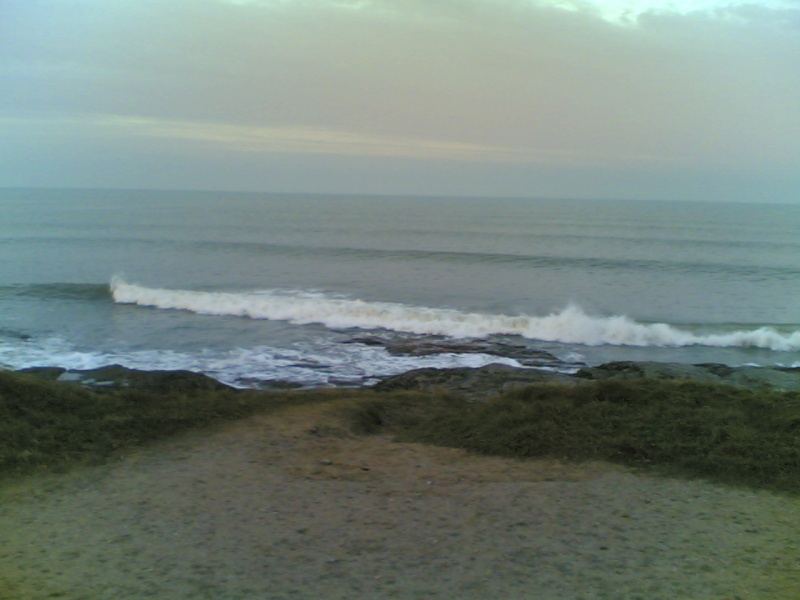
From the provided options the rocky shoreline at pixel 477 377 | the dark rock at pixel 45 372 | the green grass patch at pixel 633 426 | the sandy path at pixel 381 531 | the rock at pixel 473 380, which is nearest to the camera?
the sandy path at pixel 381 531

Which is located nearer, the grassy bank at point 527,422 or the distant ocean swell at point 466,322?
the grassy bank at point 527,422

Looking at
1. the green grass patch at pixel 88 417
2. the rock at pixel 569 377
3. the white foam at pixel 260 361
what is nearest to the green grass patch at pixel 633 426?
the rock at pixel 569 377

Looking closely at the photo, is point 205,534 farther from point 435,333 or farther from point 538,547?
point 435,333

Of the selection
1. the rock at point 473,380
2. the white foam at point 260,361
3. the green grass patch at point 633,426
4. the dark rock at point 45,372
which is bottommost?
the white foam at point 260,361

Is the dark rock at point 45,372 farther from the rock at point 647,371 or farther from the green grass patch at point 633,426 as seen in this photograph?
the rock at point 647,371

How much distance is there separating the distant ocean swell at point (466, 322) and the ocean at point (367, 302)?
65 millimetres

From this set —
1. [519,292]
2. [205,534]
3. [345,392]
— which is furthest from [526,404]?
[519,292]

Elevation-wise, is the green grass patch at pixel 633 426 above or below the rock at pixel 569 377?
above

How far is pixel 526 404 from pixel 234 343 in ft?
30.9

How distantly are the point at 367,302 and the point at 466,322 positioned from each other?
4.26 metres

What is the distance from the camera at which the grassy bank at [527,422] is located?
7059mm

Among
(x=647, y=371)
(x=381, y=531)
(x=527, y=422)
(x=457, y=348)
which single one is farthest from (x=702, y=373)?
(x=381, y=531)

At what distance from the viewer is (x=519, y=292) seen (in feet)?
81.9

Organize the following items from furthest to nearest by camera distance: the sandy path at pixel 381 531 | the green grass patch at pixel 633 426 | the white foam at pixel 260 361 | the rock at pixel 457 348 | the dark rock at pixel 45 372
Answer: the rock at pixel 457 348 < the white foam at pixel 260 361 < the dark rock at pixel 45 372 < the green grass patch at pixel 633 426 < the sandy path at pixel 381 531
